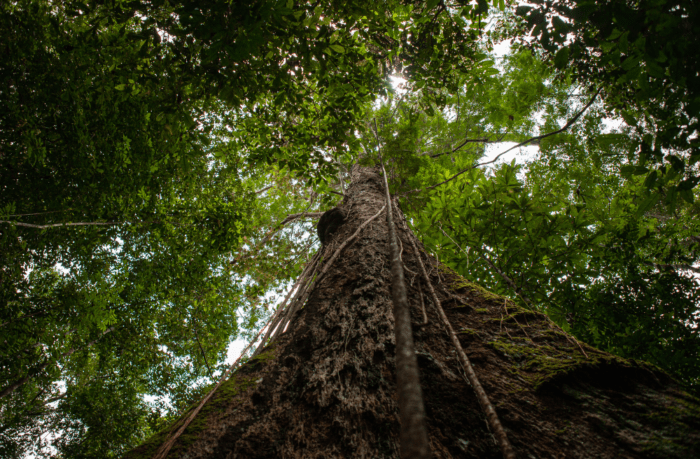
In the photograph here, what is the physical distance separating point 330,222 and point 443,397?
186cm

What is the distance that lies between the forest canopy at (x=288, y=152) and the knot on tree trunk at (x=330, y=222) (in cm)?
53

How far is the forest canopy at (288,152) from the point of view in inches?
59.6

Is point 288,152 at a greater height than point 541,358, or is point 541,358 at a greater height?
point 288,152

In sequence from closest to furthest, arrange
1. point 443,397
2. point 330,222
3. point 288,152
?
point 443,397 → point 330,222 → point 288,152

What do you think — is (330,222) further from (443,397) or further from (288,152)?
(443,397)

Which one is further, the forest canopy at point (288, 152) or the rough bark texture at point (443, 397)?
the forest canopy at point (288, 152)

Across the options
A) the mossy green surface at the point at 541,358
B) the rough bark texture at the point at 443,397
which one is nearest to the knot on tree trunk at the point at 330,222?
the rough bark texture at the point at 443,397

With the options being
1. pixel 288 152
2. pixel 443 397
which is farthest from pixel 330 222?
pixel 443 397

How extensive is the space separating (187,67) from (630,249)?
484cm

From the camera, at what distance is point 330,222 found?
2.62m

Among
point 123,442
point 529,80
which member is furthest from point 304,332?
point 123,442

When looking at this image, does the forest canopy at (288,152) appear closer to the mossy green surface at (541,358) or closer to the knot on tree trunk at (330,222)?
the knot on tree trunk at (330,222)

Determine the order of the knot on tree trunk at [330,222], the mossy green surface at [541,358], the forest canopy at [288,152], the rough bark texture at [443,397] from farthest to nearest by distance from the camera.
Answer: the knot on tree trunk at [330,222], the forest canopy at [288,152], the mossy green surface at [541,358], the rough bark texture at [443,397]

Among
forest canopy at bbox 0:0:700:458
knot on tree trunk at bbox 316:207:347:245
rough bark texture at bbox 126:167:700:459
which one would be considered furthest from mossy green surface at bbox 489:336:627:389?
knot on tree trunk at bbox 316:207:347:245
